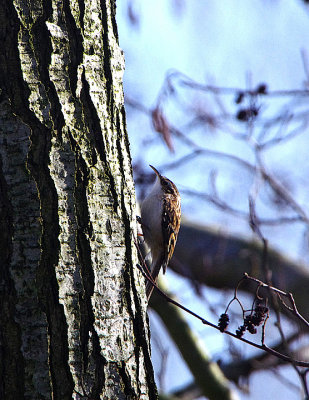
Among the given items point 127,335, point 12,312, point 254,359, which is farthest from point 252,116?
point 12,312

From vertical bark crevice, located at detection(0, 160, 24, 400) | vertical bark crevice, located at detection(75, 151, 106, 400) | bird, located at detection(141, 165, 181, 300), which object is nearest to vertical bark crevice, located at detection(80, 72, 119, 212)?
vertical bark crevice, located at detection(75, 151, 106, 400)

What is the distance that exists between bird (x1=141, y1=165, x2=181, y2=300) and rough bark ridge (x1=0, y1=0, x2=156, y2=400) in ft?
7.20

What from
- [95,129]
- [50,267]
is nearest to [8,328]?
[50,267]

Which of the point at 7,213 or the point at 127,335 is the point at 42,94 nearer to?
the point at 7,213

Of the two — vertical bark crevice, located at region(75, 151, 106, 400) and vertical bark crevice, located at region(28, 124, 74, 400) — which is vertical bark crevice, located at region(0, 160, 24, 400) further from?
vertical bark crevice, located at region(75, 151, 106, 400)

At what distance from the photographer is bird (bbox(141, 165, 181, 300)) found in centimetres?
442

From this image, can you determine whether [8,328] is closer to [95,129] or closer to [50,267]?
[50,267]

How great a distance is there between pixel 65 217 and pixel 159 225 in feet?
8.29

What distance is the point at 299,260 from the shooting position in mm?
5914

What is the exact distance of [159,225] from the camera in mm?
4457

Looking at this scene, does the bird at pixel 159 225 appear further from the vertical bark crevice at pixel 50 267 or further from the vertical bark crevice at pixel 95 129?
the vertical bark crevice at pixel 50 267

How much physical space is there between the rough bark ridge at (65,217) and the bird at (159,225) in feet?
7.20

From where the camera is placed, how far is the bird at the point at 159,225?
4.42 meters

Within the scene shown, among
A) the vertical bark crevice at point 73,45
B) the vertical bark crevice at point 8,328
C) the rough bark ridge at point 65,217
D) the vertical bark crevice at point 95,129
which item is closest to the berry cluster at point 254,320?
the rough bark ridge at point 65,217
